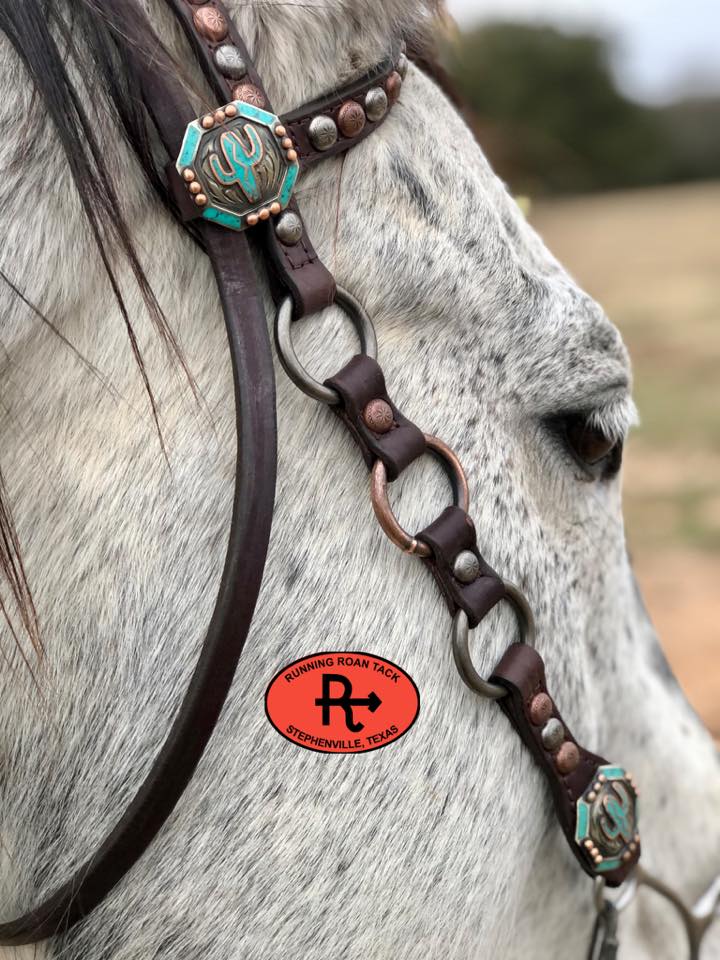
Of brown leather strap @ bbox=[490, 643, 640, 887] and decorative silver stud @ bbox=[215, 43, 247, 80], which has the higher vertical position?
decorative silver stud @ bbox=[215, 43, 247, 80]

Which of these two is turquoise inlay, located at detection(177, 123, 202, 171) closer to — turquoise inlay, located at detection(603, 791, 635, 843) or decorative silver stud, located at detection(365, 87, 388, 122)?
decorative silver stud, located at detection(365, 87, 388, 122)

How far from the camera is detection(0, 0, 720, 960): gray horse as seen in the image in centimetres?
86

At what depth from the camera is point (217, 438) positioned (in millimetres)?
893

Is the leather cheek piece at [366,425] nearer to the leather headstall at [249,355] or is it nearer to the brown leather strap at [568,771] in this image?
the leather headstall at [249,355]

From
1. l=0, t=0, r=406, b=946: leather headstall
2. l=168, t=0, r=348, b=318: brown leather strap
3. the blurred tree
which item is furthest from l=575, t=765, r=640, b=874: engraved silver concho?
the blurred tree

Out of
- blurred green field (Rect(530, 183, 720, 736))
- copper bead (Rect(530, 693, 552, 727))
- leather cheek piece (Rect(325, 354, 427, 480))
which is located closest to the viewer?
leather cheek piece (Rect(325, 354, 427, 480))

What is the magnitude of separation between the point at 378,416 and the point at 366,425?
1cm

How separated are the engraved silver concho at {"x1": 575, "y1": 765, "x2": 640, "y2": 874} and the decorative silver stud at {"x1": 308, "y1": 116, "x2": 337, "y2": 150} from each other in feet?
2.24

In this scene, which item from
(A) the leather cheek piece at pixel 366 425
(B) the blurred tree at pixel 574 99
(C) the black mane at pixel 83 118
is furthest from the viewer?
(B) the blurred tree at pixel 574 99

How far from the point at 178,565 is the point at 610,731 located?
23.2 inches

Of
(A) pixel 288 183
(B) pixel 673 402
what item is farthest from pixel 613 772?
(B) pixel 673 402

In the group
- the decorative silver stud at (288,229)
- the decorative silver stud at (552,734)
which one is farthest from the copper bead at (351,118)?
the decorative silver stud at (552,734)

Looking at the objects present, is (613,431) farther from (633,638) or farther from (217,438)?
(217,438)

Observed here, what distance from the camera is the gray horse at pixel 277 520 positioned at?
33.8 inches
